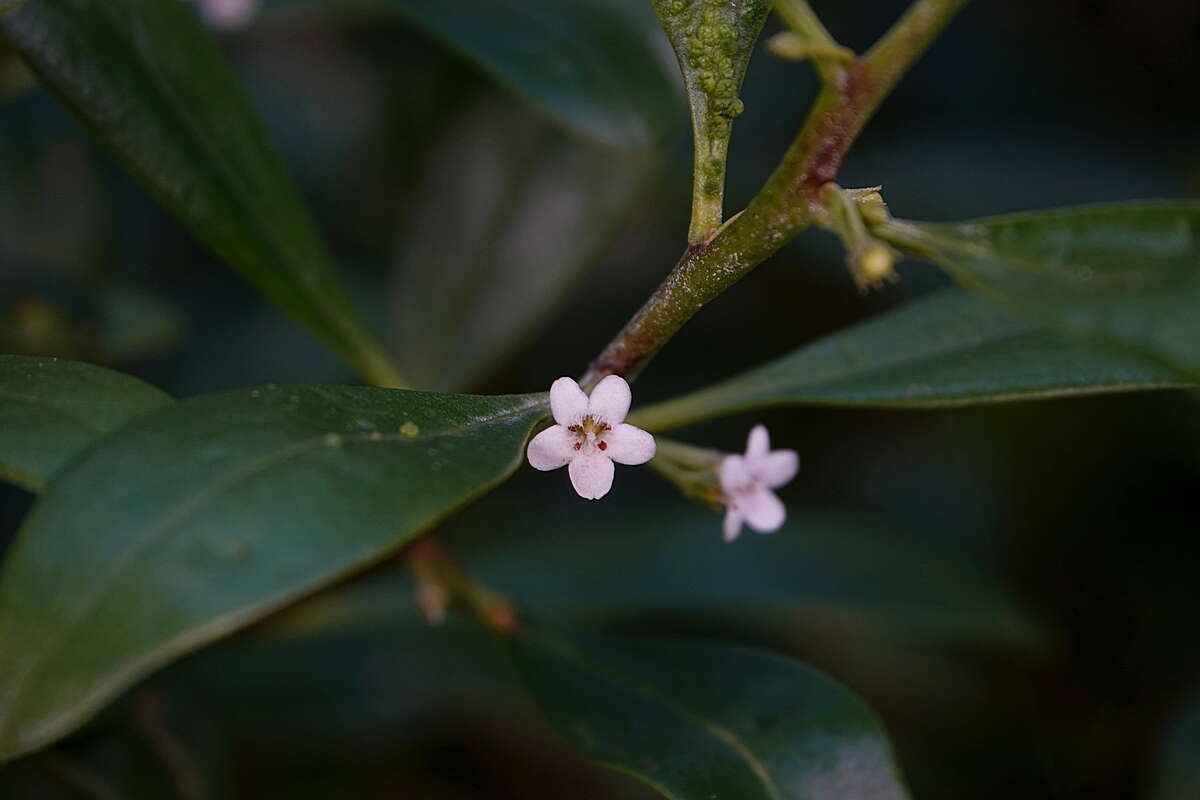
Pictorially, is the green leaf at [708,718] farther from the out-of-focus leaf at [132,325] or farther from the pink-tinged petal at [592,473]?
the out-of-focus leaf at [132,325]

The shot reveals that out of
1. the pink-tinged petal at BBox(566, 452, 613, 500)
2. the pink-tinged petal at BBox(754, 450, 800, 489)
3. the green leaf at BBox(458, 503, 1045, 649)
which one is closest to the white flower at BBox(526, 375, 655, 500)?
the pink-tinged petal at BBox(566, 452, 613, 500)

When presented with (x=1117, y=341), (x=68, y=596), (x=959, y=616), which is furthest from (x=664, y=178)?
(x=68, y=596)

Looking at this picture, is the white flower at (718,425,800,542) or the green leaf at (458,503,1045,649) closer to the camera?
the white flower at (718,425,800,542)

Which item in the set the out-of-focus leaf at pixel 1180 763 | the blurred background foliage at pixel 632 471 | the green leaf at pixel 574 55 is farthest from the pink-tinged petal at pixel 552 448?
the out-of-focus leaf at pixel 1180 763

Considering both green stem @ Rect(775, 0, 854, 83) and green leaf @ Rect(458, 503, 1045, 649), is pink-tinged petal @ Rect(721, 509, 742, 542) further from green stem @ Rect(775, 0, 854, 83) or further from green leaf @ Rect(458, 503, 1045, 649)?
green leaf @ Rect(458, 503, 1045, 649)

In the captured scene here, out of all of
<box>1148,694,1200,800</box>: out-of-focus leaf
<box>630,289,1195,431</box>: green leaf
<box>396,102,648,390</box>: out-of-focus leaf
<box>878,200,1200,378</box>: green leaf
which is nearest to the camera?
<box>878,200,1200,378</box>: green leaf

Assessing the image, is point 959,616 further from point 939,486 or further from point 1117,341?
point 1117,341
